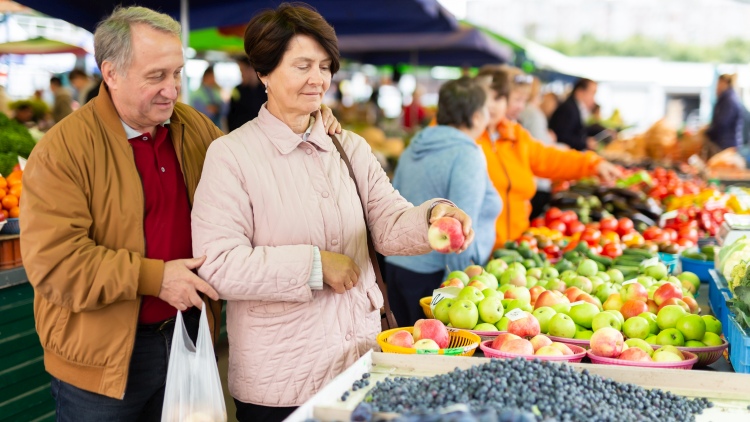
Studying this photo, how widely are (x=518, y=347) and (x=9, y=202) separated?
259cm

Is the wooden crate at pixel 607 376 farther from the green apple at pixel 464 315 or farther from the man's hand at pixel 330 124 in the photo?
the man's hand at pixel 330 124

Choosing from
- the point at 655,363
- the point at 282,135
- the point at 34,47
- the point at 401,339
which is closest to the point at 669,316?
the point at 655,363

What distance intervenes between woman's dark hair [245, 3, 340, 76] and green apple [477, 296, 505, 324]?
1082 mm

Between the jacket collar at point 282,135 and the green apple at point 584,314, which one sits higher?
the jacket collar at point 282,135

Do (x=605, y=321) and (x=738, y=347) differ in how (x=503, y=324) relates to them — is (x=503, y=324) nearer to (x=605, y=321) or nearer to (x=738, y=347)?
(x=605, y=321)

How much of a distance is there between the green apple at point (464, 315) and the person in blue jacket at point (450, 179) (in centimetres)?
126

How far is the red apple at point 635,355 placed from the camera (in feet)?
7.95

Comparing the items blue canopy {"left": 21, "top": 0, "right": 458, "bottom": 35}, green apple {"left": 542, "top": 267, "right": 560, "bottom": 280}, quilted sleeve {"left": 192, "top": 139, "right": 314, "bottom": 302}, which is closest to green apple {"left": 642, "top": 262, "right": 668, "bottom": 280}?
green apple {"left": 542, "top": 267, "right": 560, "bottom": 280}

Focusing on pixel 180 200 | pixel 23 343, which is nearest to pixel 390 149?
pixel 23 343

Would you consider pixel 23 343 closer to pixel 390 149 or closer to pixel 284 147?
pixel 284 147

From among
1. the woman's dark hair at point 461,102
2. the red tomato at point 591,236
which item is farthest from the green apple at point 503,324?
the red tomato at point 591,236

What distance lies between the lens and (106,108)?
7.77ft

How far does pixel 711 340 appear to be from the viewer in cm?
263

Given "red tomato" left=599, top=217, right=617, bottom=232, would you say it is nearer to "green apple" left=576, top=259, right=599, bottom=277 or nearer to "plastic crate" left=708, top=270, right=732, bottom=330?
"green apple" left=576, top=259, right=599, bottom=277
